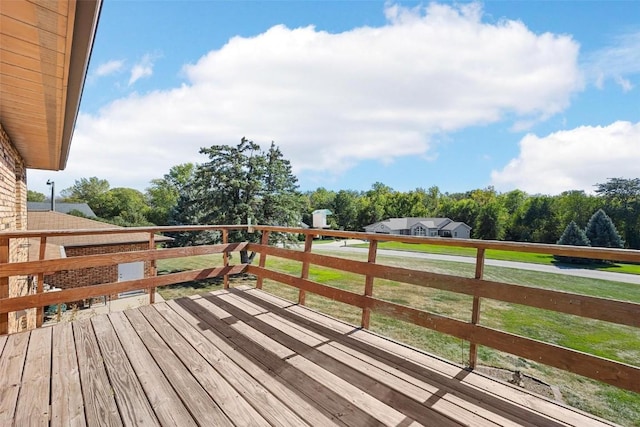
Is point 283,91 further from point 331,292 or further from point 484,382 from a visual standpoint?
point 484,382

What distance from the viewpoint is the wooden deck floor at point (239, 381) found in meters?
1.59

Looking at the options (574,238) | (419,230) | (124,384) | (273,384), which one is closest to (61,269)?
(124,384)

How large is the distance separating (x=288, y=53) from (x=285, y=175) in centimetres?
898

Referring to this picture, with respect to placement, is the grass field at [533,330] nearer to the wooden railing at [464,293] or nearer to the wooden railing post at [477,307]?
the wooden railing post at [477,307]

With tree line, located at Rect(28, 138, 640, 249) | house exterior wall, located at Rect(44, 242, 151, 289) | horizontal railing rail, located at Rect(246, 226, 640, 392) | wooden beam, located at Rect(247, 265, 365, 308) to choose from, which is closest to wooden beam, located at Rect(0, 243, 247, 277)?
wooden beam, located at Rect(247, 265, 365, 308)

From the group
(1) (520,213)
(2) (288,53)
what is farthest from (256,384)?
(1) (520,213)

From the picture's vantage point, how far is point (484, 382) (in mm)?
1996

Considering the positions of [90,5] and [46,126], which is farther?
[46,126]

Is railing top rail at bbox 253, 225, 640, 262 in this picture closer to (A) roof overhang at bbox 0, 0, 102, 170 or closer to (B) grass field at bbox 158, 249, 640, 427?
(B) grass field at bbox 158, 249, 640, 427

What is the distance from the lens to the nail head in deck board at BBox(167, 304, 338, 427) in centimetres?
159

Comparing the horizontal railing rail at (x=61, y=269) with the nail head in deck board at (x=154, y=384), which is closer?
the nail head in deck board at (x=154, y=384)

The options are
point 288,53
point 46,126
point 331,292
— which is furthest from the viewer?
point 288,53

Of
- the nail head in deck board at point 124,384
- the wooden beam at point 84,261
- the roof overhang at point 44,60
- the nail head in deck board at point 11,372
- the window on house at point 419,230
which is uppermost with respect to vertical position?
the roof overhang at point 44,60

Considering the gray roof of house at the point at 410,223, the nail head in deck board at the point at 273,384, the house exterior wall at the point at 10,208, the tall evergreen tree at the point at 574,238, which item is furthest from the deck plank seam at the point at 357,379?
the gray roof of house at the point at 410,223
